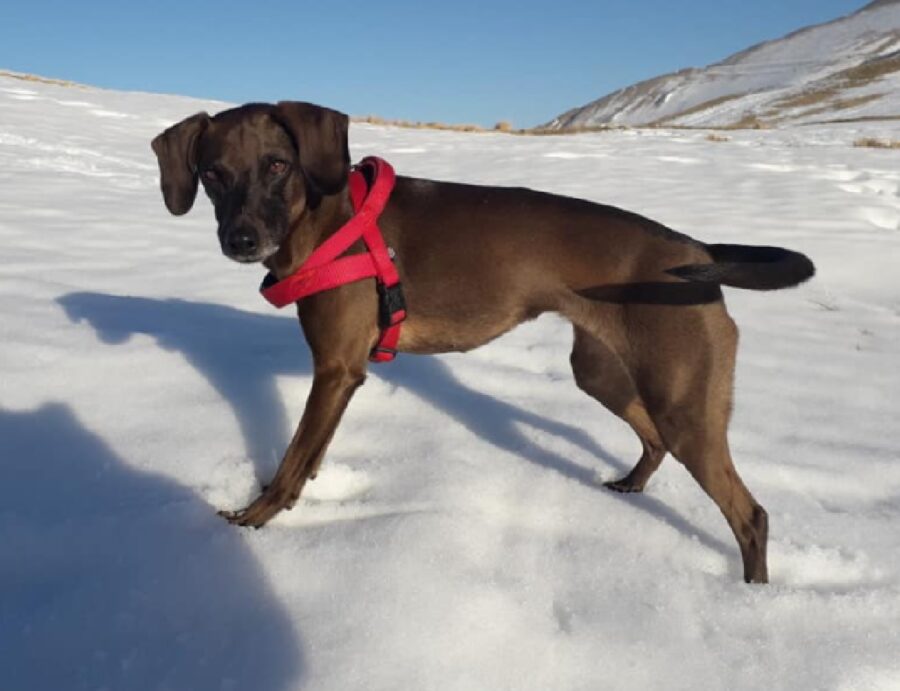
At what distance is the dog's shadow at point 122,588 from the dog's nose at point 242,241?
2.92 feet

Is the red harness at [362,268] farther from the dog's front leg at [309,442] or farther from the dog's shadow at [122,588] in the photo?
the dog's shadow at [122,588]

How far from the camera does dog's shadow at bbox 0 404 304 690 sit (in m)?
1.81

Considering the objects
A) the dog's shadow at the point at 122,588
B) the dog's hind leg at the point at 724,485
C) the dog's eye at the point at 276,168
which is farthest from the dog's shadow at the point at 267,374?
the dog's eye at the point at 276,168

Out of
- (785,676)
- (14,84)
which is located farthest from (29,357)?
(14,84)

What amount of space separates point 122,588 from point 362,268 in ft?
4.15

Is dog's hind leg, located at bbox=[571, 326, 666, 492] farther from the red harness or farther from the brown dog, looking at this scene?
the red harness

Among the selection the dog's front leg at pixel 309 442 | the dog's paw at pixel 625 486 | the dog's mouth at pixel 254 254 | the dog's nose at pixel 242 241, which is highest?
the dog's nose at pixel 242 241

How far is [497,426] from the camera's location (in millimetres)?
3326

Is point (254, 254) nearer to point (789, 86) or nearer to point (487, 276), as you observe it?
point (487, 276)

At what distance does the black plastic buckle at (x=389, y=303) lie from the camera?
266 cm

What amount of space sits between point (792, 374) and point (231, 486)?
9.76ft

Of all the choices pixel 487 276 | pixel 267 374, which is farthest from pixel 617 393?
pixel 267 374

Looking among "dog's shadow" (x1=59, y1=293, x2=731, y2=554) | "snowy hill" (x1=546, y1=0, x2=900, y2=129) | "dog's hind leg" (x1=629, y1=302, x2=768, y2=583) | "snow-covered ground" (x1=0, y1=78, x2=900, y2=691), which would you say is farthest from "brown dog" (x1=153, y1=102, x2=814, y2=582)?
"snowy hill" (x1=546, y1=0, x2=900, y2=129)

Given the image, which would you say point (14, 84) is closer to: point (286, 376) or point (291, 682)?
point (286, 376)
